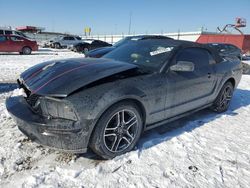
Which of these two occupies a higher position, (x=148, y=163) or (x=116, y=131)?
(x=116, y=131)

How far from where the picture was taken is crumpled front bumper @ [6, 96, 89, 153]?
2342 millimetres

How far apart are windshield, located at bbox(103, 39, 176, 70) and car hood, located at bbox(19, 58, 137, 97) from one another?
0.41m

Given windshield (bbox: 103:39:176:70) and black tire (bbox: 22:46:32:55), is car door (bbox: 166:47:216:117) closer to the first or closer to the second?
windshield (bbox: 103:39:176:70)

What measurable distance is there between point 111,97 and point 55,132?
715mm

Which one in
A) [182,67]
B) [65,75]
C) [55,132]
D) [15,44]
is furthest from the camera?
[15,44]

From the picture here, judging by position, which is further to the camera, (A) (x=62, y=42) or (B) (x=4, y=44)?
(A) (x=62, y=42)

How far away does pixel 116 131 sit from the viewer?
110 inches

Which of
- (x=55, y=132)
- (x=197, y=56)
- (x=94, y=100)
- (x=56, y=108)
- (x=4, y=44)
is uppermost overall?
(x=197, y=56)

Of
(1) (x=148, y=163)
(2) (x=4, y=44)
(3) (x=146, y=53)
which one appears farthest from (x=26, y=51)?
(1) (x=148, y=163)

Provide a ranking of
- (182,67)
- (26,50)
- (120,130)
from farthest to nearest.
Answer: (26,50) < (182,67) < (120,130)

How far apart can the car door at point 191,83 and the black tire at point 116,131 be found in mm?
652

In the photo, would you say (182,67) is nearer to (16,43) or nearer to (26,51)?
(16,43)

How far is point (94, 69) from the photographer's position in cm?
288

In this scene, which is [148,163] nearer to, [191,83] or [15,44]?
[191,83]
